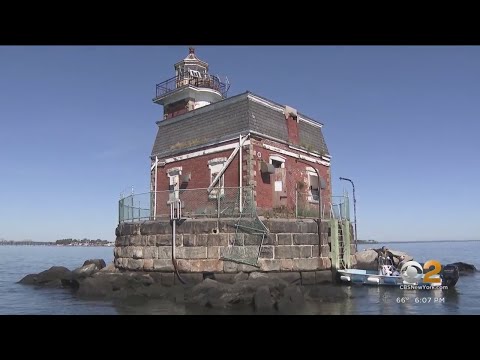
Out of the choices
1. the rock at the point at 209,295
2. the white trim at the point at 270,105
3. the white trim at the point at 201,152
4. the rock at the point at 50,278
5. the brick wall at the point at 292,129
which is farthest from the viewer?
the rock at the point at 50,278

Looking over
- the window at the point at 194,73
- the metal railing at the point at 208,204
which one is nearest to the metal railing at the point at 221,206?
the metal railing at the point at 208,204

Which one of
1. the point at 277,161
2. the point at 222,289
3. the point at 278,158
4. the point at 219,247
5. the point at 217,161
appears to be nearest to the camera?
the point at 222,289

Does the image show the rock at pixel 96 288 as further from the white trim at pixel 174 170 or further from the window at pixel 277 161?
the window at pixel 277 161

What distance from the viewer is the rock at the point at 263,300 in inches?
534

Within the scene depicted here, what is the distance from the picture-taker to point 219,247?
17250 mm

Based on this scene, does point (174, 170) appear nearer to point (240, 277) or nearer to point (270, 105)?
point (270, 105)

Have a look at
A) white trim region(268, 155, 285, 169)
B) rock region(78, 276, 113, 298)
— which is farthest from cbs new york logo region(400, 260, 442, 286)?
rock region(78, 276, 113, 298)

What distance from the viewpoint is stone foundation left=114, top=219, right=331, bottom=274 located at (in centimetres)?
1727

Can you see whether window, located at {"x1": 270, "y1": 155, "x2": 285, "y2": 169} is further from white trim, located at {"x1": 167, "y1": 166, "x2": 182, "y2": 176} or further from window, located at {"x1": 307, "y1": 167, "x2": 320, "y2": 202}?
white trim, located at {"x1": 167, "y1": 166, "x2": 182, "y2": 176}

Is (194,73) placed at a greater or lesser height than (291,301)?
greater

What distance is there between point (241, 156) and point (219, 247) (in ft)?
16.0

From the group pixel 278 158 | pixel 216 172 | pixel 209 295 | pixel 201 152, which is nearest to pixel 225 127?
pixel 201 152

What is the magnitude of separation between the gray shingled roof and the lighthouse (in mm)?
3264

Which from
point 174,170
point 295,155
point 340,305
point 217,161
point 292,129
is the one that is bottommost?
point 340,305
